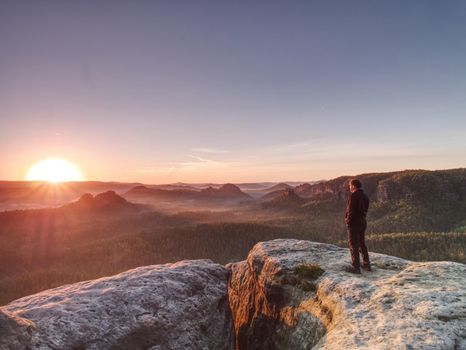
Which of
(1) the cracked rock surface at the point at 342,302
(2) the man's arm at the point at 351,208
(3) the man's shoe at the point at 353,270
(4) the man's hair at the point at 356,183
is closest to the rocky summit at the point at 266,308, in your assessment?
(1) the cracked rock surface at the point at 342,302

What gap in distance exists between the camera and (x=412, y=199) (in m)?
157

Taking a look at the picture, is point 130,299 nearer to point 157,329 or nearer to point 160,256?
point 157,329

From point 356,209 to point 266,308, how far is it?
690 centimetres

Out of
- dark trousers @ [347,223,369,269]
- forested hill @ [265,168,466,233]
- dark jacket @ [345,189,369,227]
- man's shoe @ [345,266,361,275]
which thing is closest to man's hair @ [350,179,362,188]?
dark jacket @ [345,189,369,227]

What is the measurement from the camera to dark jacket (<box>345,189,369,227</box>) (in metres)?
15.2

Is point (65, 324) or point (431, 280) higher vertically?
point (431, 280)

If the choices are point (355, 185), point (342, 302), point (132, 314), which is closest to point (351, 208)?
point (355, 185)

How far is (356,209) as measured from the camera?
15273 millimetres

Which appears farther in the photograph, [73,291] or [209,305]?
[209,305]

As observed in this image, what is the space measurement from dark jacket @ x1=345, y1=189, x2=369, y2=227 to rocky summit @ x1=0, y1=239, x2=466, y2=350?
93.2 inches

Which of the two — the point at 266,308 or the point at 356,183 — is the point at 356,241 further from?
the point at 266,308

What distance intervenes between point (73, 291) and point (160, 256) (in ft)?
256

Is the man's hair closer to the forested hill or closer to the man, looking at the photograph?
the man

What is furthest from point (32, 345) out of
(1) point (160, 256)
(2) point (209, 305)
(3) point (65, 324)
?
(1) point (160, 256)
